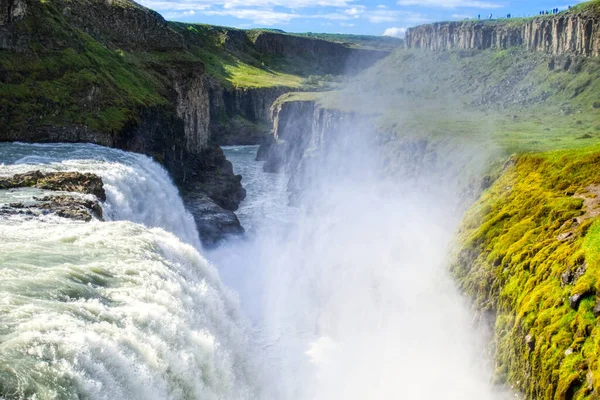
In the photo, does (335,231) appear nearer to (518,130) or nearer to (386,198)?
(386,198)

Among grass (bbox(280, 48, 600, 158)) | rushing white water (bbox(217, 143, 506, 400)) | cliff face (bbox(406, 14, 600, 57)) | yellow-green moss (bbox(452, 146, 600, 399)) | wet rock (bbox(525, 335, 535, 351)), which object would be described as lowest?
rushing white water (bbox(217, 143, 506, 400))

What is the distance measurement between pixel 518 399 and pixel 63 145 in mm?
40475

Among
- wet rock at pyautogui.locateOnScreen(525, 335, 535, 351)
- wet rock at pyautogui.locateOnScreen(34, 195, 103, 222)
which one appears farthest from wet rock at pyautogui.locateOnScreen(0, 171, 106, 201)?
wet rock at pyautogui.locateOnScreen(525, 335, 535, 351)

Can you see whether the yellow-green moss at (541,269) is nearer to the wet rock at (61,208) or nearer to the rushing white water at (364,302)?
the rushing white water at (364,302)

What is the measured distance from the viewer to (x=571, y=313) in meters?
23.6

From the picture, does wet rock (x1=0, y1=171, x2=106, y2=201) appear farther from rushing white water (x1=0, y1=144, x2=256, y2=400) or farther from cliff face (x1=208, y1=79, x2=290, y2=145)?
cliff face (x1=208, y1=79, x2=290, y2=145)

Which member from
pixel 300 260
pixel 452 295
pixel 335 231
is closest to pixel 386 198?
pixel 335 231

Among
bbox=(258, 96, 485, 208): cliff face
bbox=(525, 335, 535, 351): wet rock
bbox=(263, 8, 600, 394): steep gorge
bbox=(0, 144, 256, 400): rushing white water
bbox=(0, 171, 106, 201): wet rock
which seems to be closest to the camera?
bbox=(0, 144, 256, 400): rushing white water

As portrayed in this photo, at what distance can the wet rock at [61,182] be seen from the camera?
1393 inches

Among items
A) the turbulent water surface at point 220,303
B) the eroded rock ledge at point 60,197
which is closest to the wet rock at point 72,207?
the eroded rock ledge at point 60,197

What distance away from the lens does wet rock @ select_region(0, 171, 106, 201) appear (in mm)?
35375

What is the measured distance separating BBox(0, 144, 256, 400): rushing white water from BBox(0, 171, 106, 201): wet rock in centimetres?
184

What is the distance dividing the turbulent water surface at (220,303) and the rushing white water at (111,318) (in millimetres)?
64

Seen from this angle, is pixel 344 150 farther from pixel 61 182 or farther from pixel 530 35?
pixel 530 35
